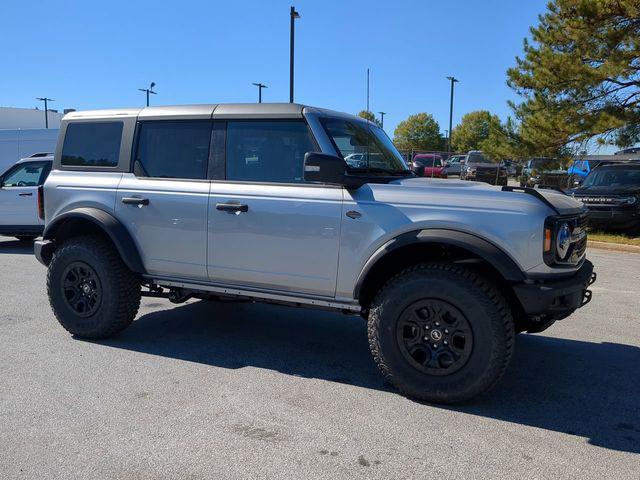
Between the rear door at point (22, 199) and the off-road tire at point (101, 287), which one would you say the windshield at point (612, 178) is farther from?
the rear door at point (22, 199)

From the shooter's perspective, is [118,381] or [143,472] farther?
[118,381]

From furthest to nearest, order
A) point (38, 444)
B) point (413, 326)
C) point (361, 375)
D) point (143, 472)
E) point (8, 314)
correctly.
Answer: point (8, 314)
point (361, 375)
point (413, 326)
point (38, 444)
point (143, 472)

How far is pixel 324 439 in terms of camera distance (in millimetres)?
3412

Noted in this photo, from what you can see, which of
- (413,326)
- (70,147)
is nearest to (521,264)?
(413,326)

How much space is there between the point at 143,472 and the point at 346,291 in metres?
1.82

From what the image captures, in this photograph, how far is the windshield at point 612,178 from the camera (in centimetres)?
1366

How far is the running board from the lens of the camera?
4.29m

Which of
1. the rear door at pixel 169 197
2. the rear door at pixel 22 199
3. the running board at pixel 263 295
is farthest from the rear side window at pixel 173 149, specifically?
the rear door at pixel 22 199

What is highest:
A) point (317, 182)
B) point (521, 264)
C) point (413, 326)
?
point (317, 182)

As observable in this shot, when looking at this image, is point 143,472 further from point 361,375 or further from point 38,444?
point 361,375

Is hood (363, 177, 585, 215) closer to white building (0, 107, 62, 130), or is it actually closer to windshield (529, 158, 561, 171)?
windshield (529, 158, 561, 171)

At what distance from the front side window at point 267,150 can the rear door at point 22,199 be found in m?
8.04

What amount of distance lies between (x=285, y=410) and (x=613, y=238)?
1127cm

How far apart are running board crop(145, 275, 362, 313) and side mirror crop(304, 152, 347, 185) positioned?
2.94ft
